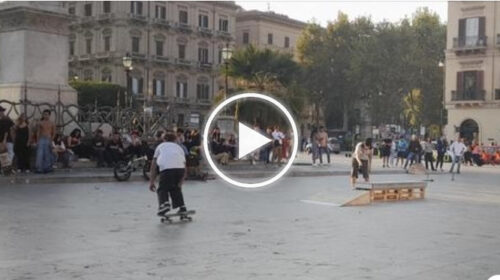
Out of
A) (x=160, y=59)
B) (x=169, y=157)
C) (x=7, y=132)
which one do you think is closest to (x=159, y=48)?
(x=160, y=59)

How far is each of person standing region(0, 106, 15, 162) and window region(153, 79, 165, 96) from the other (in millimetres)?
62281

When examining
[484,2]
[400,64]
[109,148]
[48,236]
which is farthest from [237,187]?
[400,64]

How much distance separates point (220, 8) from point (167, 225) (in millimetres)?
77720

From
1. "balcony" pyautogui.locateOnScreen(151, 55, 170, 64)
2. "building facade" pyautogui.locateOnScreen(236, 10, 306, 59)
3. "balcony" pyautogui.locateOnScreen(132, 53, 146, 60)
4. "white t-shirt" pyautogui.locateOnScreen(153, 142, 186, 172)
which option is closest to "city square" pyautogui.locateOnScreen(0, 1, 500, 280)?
"white t-shirt" pyautogui.locateOnScreen(153, 142, 186, 172)

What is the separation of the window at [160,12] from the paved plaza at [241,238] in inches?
2569

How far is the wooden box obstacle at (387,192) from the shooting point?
16031 mm

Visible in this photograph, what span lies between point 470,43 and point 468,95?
4.32m

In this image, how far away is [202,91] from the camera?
284 feet

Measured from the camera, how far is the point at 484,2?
192 feet

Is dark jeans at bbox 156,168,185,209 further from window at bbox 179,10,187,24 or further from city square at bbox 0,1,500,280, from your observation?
window at bbox 179,10,187,24

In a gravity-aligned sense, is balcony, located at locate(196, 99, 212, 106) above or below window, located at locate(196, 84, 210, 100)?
below

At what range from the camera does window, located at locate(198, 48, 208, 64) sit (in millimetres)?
85875

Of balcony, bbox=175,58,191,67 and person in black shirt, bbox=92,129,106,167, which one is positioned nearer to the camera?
person in black shirt, bbox=92,129,106,167

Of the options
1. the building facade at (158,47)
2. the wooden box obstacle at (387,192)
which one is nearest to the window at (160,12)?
the building facade at (158,47)
